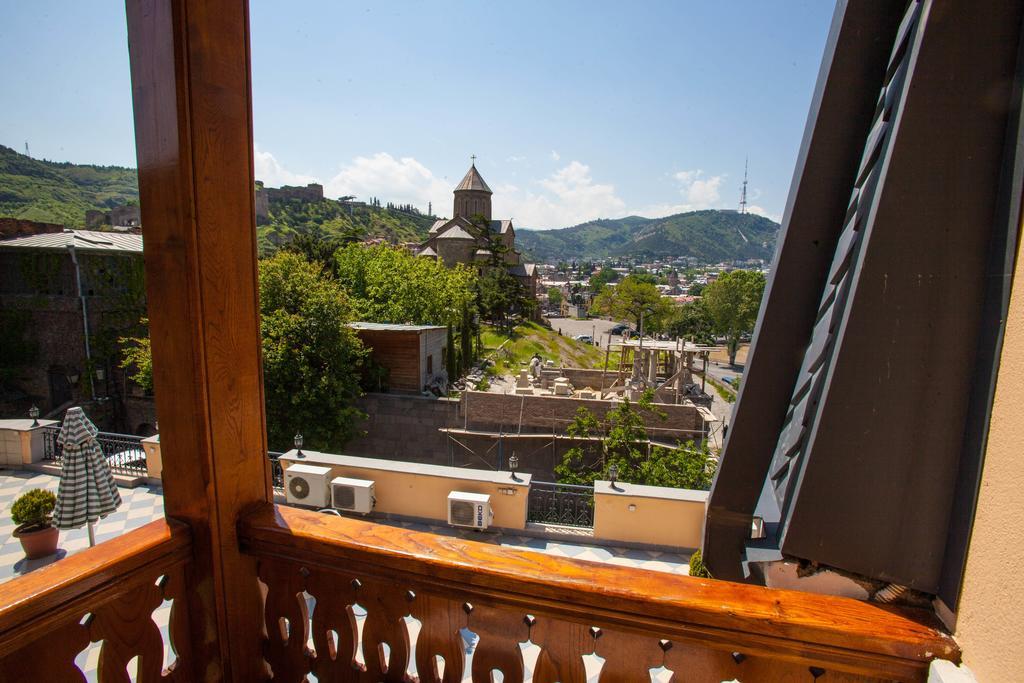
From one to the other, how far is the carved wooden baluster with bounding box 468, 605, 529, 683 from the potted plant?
5636mm

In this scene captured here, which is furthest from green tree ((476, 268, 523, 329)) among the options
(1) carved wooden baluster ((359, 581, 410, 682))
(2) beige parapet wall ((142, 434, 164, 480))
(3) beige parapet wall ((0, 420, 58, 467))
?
(1) carved wooden baluster ((359, 581, 410, 682))

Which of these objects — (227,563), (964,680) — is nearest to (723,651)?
(964,680)

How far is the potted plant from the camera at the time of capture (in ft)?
15.0

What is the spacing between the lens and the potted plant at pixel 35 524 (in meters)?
4.56

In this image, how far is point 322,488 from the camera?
5.94 m

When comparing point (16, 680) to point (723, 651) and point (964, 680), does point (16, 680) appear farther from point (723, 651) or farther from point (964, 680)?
point (964, 680)

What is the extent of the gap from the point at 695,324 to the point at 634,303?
11.7 meters

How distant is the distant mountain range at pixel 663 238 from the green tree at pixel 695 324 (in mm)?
23921

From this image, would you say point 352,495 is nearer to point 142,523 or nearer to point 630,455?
point 142,523

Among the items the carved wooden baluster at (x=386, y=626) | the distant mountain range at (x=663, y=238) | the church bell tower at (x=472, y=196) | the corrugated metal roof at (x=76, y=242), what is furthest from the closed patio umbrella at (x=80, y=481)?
the distant mountain range at (x=663, y=238)

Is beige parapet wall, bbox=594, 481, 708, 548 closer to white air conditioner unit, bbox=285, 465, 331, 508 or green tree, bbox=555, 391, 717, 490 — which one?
green tree, bbox=555, 391, 717, 490

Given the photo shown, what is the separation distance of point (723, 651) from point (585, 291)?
82.6 metres

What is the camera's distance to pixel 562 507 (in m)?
6.66

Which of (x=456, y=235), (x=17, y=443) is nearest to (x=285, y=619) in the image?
(x=17, y=443)
